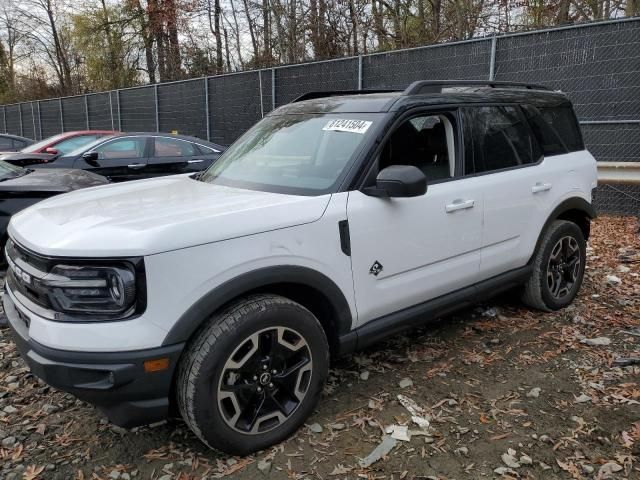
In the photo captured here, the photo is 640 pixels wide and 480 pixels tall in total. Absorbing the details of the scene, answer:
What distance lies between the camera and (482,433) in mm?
2883

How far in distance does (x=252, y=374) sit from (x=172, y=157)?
7611 millimetres

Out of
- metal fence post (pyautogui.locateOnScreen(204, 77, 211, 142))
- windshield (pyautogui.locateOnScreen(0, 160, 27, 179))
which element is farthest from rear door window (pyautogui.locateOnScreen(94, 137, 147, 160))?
metal fence post (pyautogui.locateOnScreen(204, 77, 211, 142))

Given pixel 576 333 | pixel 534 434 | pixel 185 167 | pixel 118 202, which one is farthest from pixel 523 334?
pixel 185 167

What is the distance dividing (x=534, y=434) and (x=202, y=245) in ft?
6.70

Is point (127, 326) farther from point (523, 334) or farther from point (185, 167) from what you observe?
point (185, 167)

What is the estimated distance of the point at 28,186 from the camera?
5.58 meters

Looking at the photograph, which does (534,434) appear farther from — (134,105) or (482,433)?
(134,105)

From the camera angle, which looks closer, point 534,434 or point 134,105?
point 534,434

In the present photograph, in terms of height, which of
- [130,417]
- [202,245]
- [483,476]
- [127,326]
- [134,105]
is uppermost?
[134,105]

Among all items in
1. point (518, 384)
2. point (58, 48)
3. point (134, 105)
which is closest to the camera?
point (518, 384)

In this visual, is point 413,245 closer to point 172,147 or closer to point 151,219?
point 151,219

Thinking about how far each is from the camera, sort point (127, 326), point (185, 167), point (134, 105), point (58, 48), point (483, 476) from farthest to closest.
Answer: point (58, 48), point (134, 105), point (185, 167), point (483, 476), point (127, 326)

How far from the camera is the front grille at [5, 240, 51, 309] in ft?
7.80

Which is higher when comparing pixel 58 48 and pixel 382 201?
pixel 58 48
